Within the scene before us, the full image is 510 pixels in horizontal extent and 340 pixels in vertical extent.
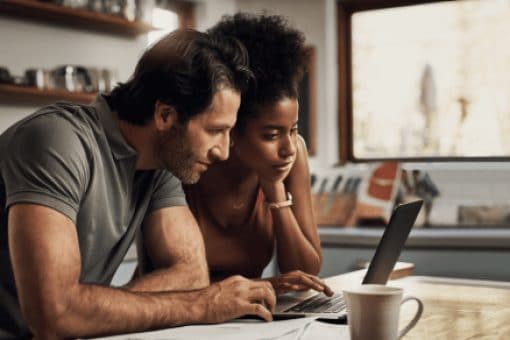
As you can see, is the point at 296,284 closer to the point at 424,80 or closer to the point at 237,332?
the point at 237,332

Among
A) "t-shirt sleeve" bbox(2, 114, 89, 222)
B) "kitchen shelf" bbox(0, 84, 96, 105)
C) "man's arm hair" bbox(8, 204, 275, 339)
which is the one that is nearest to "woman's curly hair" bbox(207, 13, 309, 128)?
"t-shirt sleeve" bbox(2, 114, 89, 222)

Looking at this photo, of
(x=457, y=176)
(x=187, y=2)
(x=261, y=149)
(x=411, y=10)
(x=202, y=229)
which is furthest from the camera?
(x=187, y=2)

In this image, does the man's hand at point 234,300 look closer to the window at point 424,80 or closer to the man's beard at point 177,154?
the man's beard at point 177,154

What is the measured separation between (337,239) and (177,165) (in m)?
2.19

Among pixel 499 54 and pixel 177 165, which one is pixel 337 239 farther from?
pixel 177 165

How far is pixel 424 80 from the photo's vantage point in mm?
4137

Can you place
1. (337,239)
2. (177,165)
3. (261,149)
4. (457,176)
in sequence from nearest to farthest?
(177,165), (261,149), (337,239), (457,176)

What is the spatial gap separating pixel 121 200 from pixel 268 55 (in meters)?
0.62

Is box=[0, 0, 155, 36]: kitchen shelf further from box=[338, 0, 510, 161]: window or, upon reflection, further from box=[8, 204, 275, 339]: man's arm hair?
box=[8, 204, 275, 339]: man's arm hair

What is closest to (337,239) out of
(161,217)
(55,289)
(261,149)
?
(261,149)

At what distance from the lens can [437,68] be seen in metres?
4.12

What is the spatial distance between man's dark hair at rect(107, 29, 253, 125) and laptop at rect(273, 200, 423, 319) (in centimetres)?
44

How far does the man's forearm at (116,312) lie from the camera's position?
117cm

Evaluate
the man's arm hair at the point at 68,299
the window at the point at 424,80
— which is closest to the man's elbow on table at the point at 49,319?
the man's arm hair at the point at 68,299
